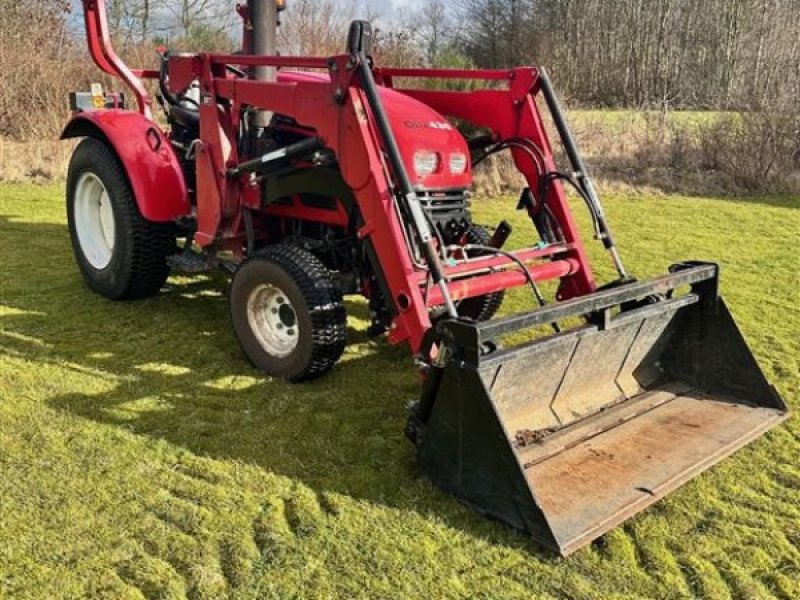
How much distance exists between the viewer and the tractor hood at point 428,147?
3.75 meters

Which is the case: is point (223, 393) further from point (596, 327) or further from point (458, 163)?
point (596, 327)

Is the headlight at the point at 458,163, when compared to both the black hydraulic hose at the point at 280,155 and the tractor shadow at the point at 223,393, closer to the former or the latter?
the black hydraulic hose at the point at 280,155

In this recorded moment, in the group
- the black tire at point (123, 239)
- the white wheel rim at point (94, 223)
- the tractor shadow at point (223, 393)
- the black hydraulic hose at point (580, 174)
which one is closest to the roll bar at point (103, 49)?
the black tire at point (123, 239)

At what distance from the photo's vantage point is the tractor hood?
375 cm

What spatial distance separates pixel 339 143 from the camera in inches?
140

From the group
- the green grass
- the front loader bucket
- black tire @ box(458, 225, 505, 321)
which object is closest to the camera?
the green grass

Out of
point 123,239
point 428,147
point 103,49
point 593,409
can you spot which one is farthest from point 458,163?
point 103,49

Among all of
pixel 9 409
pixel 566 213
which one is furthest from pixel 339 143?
pixel 9 409

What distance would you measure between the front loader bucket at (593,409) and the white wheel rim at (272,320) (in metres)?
1.15

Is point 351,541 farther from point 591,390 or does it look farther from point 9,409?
point 9,409

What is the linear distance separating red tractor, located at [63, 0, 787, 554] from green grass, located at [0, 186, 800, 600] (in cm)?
15

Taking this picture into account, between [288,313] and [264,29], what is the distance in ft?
5.99

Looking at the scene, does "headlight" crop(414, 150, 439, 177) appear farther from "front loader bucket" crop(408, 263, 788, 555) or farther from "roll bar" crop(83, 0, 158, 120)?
"roll bar" crop(83, 0, 158, 120)

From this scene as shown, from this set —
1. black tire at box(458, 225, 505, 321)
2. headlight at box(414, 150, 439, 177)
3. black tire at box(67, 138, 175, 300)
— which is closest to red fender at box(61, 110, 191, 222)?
black tire at box(67, 138, 175, 300)
